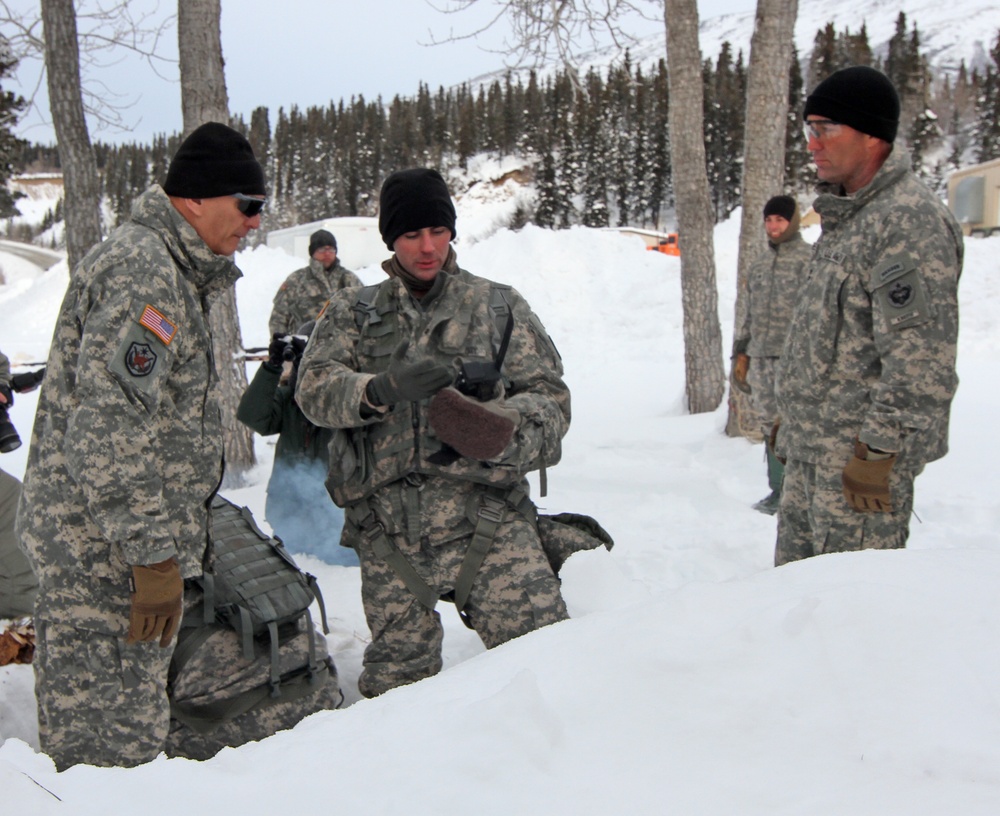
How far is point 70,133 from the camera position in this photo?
6.71 meters

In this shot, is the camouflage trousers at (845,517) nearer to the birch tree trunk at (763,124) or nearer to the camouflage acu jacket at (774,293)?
the camouflage acu jacket at (774,293)

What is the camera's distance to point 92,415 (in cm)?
204

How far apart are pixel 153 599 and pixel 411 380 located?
900 millimetres

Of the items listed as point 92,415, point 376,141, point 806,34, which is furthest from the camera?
point 806,34

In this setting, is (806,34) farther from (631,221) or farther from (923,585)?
(923,585)

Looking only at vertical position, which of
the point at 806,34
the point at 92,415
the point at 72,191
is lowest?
the point at 92,415

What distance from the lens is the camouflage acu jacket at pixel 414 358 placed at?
8.91 ft

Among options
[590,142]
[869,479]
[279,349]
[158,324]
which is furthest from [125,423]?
[590,142]

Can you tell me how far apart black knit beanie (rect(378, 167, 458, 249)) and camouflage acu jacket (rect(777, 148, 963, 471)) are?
1.29 metres

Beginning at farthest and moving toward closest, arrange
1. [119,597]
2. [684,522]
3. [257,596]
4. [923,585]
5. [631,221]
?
[631,221] < [684,522] < [257,596] < [119,597] < [923,585]

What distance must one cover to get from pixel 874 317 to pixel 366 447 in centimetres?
171

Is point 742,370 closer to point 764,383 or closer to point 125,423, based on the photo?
point 764,383

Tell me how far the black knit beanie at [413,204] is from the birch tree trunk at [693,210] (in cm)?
569

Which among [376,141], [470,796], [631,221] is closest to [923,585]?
[470,796]
